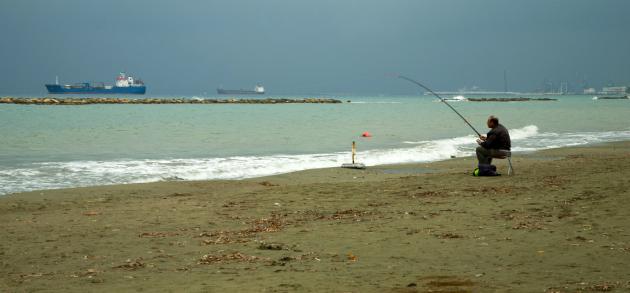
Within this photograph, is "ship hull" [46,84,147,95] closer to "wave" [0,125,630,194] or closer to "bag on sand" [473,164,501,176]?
"wave" [0,125,630,194]

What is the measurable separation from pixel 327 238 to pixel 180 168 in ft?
36.9

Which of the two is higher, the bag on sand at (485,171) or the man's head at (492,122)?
the man's head at (492,122)

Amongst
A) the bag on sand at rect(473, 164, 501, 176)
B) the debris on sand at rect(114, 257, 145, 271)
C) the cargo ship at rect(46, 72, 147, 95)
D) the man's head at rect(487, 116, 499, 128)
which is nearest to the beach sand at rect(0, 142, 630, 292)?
the debris on sand at rect(114, 257, 145, 271)

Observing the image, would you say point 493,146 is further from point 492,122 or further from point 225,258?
point 225,258

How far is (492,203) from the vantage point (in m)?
10.5

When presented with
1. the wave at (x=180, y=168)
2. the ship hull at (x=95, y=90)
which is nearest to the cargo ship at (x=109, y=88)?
the ship hull at (x=95, y=90)

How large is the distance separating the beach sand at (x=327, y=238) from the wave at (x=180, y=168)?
2523 millimetres

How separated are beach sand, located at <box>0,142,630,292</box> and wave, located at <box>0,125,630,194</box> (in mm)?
2523

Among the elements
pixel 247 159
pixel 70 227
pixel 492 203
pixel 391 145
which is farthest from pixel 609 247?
pixel 391 145

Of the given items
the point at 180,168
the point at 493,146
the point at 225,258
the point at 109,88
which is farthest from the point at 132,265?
the point at 109,88

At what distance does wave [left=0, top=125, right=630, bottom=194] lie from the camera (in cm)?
1572

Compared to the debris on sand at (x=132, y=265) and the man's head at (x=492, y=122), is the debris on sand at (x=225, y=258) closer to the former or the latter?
the debris on sand at (x=132, y=265)

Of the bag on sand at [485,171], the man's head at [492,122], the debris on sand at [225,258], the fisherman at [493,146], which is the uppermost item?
the man's head at [492,122]

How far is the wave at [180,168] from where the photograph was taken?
1572cm
